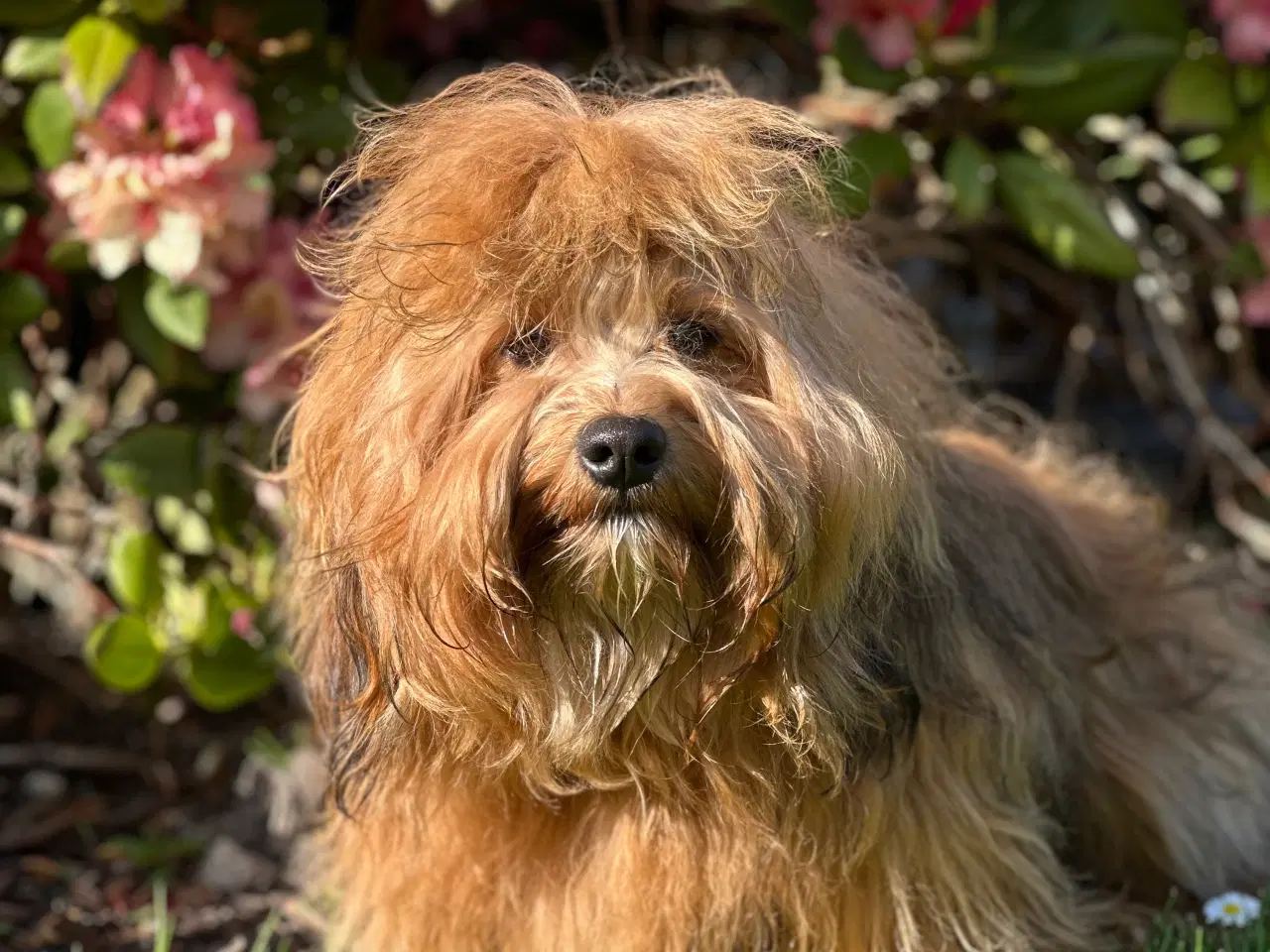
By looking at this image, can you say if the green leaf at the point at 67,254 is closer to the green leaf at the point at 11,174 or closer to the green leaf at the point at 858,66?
the green leaf at the point at 11,174

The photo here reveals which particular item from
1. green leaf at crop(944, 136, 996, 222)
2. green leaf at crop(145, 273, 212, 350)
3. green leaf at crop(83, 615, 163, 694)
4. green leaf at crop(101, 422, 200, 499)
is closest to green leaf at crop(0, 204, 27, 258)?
green leaf at crop(145, 273, 212, 350)

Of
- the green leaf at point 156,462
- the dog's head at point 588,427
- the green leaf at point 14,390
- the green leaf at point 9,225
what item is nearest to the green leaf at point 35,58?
the green leaf at point 9,225

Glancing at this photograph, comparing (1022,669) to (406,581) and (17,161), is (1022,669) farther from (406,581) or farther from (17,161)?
(17,161)

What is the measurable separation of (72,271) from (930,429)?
5.21ft

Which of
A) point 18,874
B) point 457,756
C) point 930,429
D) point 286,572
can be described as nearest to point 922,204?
point 930,429

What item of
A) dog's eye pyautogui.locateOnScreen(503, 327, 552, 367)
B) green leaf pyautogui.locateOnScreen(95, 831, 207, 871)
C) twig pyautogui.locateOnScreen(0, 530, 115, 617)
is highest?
dog's eye pyautogui.locateOnScreen(503, 327, 552, 367)

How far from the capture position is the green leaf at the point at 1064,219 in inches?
106

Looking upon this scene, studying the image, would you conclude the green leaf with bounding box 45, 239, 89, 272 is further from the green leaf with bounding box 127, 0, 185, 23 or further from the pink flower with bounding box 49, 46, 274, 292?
the green leaf with bounding box 127, 0, 185, 23

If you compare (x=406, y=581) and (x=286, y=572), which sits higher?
(x=406, y=581)

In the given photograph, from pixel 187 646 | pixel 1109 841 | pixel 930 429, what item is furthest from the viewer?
pixel 187 646

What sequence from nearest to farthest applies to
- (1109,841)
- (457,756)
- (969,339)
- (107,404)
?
(457,756), (1109,841), (107,404), (969,339)

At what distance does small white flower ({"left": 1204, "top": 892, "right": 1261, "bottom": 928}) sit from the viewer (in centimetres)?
232

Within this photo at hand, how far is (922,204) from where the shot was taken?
3387mm

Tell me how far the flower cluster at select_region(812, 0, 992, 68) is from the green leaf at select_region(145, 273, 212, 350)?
1.12m
